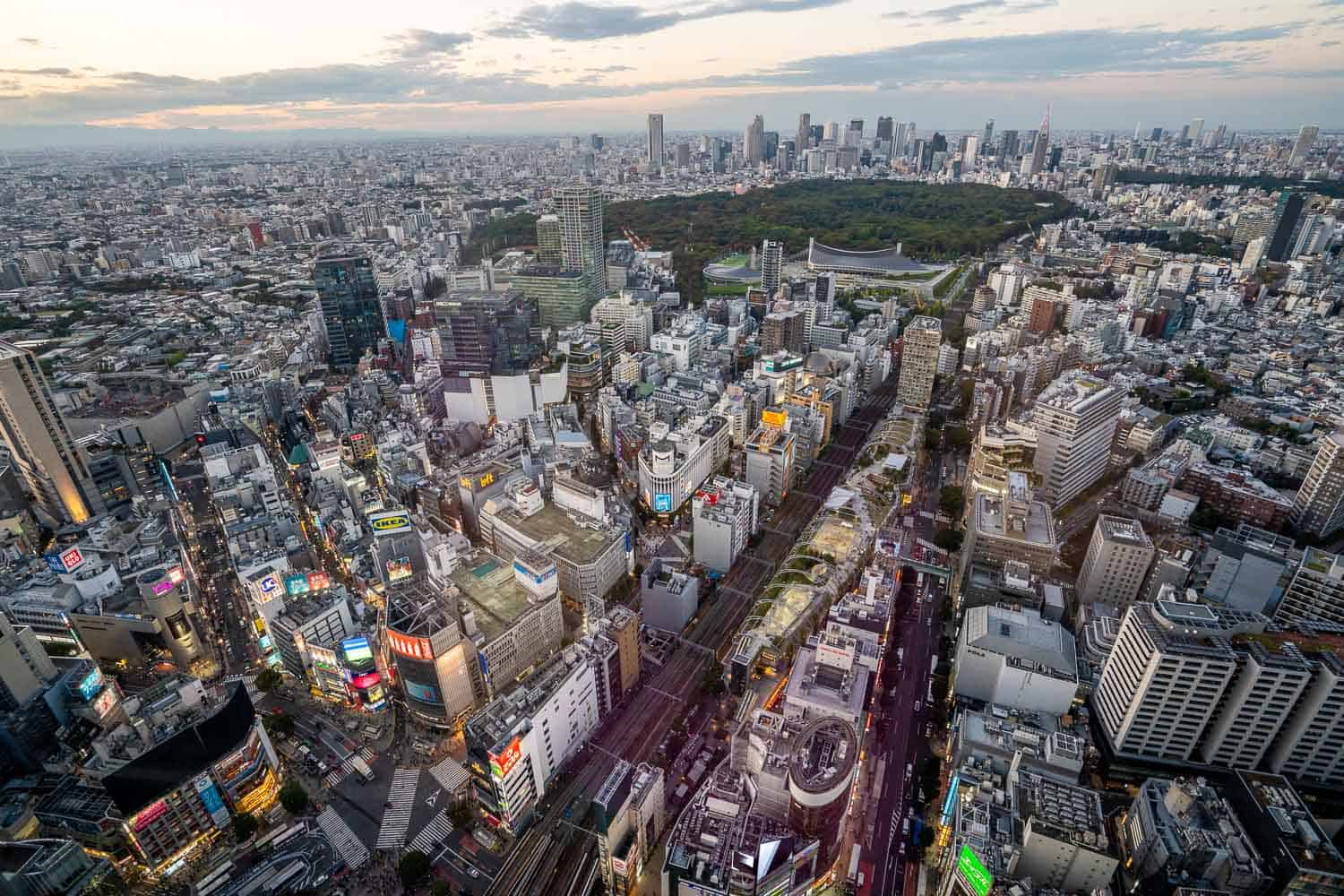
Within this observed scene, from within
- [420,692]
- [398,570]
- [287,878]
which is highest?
[398,570]

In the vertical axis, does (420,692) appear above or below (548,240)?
below

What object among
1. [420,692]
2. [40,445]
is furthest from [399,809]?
[40,445]

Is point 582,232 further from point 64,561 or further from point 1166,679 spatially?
point 1166,679

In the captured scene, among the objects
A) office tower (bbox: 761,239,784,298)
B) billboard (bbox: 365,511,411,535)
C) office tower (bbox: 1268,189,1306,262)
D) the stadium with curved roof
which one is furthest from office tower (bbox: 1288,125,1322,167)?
billboard (bbox: 365,511,411,535)

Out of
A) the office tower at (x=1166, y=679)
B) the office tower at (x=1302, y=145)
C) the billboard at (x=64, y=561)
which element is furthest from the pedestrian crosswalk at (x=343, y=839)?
the office tower at (x=1302, y=145)

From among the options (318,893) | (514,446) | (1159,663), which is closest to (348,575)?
(514,446)

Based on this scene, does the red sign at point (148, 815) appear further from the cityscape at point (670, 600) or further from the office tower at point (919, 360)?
the office tower at point (919, 360)
